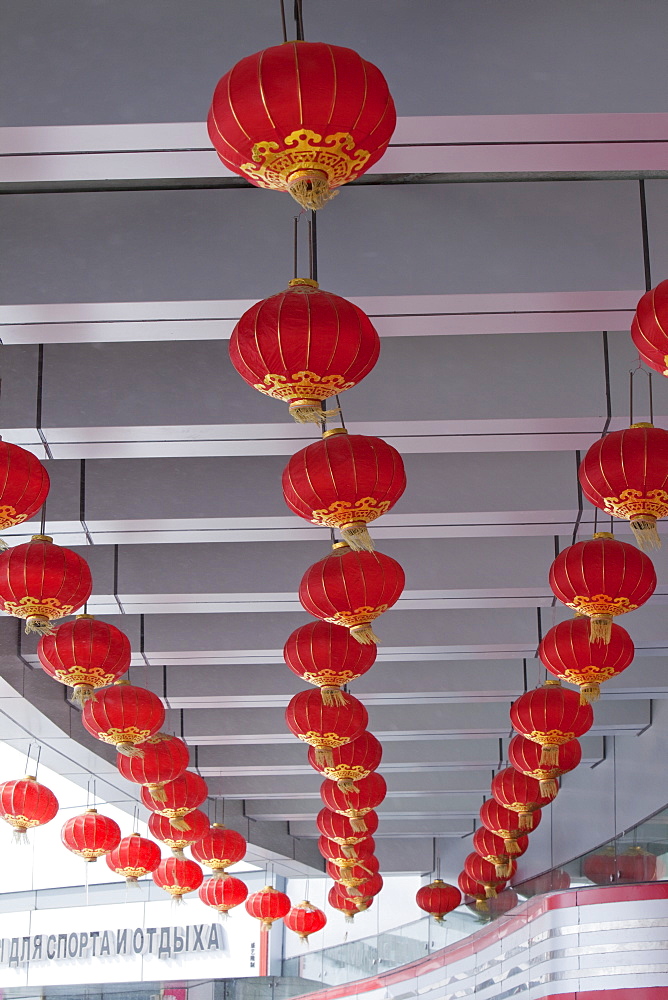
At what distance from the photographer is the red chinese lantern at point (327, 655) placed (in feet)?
16.9

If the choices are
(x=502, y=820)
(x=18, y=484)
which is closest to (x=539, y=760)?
(x=502, y=820)

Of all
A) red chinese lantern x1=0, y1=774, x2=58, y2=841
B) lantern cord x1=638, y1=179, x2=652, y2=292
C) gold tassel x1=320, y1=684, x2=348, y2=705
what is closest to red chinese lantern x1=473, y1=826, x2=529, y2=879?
red chinese lantern x1=0, y1=774, x2=58, y2=841

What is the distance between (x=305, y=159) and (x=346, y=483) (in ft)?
4.43

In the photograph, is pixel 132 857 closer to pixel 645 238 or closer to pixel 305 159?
pixel 645 238

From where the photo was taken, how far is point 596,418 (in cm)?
480

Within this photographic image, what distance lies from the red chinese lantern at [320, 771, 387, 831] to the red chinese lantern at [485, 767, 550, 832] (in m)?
0.72

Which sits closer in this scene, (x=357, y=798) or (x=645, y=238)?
(x=645, y=238)

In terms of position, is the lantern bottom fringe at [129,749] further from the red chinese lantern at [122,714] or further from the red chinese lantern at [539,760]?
the red chinese lantern at [539,760]

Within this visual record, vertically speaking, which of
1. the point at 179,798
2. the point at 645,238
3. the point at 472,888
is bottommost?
the point at 179,798

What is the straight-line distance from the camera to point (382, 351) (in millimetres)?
4949

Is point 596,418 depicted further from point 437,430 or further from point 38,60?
point 38,60

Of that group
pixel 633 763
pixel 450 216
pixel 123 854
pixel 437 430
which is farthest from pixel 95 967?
pixel 450 216

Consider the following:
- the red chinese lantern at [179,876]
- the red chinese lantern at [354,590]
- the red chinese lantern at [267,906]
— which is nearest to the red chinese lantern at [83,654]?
the red chinese lantern at [354,590]

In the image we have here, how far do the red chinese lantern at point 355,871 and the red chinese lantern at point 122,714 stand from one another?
3768mm
